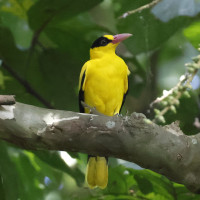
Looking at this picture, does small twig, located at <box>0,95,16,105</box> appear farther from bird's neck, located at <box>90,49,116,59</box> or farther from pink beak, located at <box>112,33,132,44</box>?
bird's neck, located at <box>90,49,116,59</box>

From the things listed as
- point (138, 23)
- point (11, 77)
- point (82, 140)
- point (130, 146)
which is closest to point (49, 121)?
point (82, 140)

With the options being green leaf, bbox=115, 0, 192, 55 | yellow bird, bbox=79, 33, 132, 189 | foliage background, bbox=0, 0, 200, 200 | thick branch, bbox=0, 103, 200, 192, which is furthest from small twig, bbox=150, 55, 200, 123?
yellow bird, bbox=79, 33, 132, 189

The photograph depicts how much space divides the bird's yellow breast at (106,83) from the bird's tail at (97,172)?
46 centimetres

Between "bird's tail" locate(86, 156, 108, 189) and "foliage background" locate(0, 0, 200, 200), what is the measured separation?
7cm

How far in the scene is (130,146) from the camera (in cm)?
208

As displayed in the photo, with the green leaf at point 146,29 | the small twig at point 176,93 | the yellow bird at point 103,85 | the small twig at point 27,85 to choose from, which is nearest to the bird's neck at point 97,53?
the yellow bird at point 103,85

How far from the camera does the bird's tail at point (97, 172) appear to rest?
3.11 m

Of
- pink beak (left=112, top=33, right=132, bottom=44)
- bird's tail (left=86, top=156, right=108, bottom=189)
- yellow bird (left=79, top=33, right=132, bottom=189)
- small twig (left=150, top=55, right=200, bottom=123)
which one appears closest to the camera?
small twig (left=150, top=55, right=200, bottom=123)

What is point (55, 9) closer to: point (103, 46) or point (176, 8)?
point (103, 46)

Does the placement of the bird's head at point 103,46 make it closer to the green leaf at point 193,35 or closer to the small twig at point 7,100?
the green leaf at point 193,35

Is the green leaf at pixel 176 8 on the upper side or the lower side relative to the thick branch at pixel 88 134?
upper

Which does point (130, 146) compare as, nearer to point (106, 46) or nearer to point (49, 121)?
point (49, 121)

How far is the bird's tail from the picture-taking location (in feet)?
10.2

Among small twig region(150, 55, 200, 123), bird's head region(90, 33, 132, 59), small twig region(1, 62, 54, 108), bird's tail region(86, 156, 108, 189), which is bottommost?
bird's tail region(86, 156, 108, 189)
